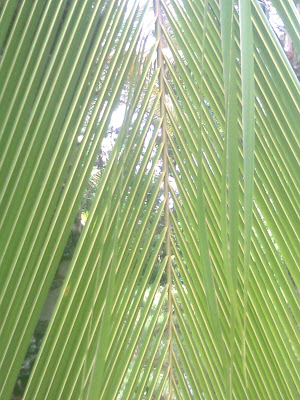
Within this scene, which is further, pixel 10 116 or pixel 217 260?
pixel 217 260

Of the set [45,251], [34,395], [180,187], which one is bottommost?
[34,395]

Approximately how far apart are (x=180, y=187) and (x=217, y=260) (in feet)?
0.35

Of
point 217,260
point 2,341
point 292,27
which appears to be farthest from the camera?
point 217,260

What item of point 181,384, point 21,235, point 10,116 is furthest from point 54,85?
point 181,384

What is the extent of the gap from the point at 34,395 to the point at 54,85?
0.34 m

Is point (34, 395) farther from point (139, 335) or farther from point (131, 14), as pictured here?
point (131, 14)

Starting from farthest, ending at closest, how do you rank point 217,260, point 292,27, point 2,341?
1. point 217,260
2. point 2,341
3. point 292,27

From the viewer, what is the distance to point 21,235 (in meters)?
0.54

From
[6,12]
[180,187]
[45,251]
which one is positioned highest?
[6,12]

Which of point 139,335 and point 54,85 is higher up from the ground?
point 54,85

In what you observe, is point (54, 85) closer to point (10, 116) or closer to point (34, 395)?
point (10, 116)

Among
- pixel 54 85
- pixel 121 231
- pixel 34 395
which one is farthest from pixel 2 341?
pixel 54 85

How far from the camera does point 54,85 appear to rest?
540mm

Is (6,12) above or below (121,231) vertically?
above
